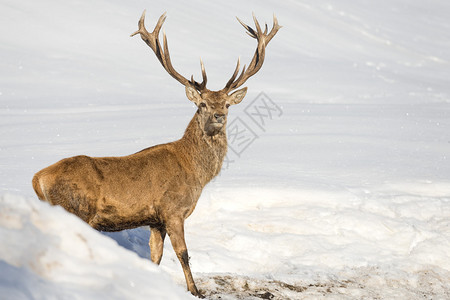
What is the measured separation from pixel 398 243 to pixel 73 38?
25.4 m

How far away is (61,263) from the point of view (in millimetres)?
3371

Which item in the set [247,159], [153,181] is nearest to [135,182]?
[153,181]

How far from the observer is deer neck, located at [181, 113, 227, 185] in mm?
6984

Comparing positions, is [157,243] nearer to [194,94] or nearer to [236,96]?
[194,94]

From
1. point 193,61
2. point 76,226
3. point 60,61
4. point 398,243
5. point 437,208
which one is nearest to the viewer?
point 76,226

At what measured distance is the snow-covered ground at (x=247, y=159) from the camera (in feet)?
11.9

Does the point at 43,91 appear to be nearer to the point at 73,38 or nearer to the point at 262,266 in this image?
the point at 73,38

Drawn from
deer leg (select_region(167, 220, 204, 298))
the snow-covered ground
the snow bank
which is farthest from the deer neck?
the snow bank

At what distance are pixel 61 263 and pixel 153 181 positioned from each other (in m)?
3.15

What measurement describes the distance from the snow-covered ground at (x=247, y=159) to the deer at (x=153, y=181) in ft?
1.39

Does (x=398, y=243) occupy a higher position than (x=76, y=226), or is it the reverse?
(x=76, y=226)

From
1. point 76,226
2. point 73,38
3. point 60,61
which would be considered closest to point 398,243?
point 76,226

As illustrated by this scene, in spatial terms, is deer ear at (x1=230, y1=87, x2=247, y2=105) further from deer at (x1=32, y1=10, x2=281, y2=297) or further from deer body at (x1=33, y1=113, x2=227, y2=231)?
deer body at (x1=33, y1=113, x2=227, y2=231)

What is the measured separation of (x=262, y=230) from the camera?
8.73 m
